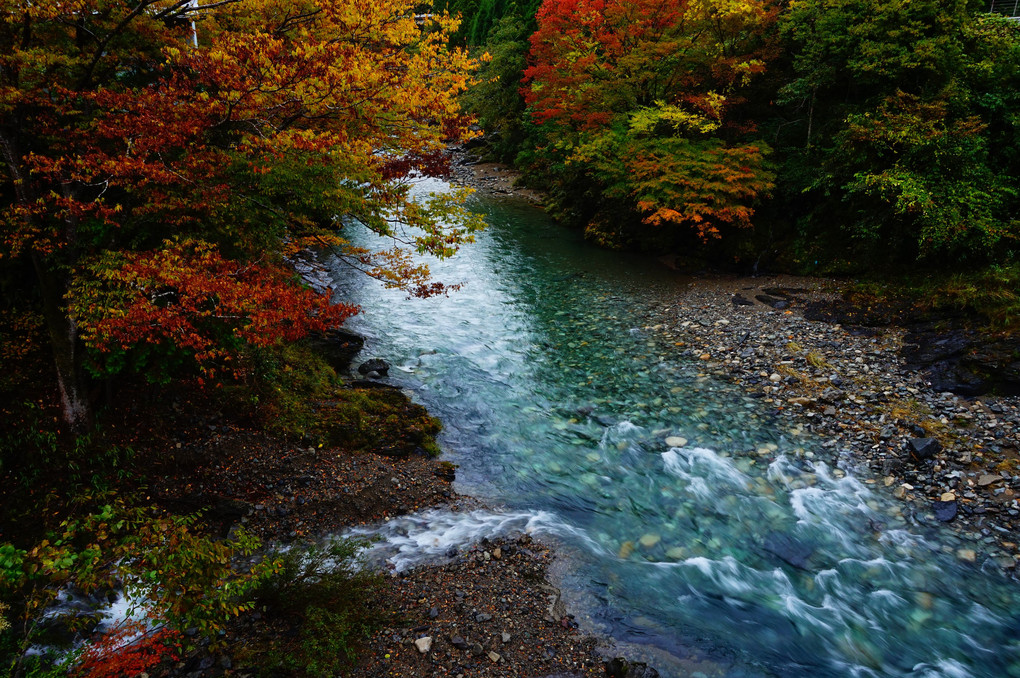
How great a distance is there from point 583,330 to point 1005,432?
8.74 m

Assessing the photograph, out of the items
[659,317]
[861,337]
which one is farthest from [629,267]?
[861,337]

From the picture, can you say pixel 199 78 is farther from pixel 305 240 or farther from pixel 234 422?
pixel 234 422

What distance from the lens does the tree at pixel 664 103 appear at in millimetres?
16438

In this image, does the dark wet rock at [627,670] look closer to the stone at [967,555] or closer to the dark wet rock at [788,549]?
the dark wet rock at [788,549]

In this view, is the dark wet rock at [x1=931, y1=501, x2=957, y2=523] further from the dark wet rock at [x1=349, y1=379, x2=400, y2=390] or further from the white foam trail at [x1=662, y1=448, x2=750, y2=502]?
the dark wet rock at [x1=349, y1=379, x2=400, y2=390]

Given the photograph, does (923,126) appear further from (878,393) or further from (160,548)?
(160,548)

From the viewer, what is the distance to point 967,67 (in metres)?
12.5

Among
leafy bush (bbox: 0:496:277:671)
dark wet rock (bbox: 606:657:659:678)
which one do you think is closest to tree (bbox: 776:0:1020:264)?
dark wet rock (bbox: 606:657:659:678)

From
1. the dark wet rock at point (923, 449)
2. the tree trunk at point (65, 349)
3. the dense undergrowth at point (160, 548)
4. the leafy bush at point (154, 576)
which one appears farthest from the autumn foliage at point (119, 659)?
the dark wet rock at point (923, 449)

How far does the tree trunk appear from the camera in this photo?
21.9ft

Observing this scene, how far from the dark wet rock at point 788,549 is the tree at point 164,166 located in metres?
7.01

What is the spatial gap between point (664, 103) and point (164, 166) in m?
16.0

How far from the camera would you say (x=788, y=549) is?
24.2ft

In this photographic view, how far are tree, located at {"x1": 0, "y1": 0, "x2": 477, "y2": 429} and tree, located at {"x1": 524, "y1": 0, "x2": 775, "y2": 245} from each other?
10.5 meters
